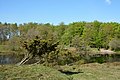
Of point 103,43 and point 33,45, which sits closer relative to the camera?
point 33,45

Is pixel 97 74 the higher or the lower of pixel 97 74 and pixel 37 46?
the lower

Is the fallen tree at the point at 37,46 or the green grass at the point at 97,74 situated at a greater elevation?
the fallen tree at the point at 37,46

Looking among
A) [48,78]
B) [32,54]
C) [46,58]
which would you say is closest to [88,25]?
[46,58]

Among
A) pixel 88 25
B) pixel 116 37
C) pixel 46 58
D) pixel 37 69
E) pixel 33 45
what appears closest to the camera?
pixel 37 69

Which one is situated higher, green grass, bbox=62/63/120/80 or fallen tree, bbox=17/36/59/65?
fallen tree, bbox=17/36/59/65

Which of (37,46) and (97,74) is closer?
(97,74)

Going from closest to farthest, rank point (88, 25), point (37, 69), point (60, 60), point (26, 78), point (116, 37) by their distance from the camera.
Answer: point (26, 78) → point (37, 69) → point (60, 60) → point (116, 37) → point (88, 25)

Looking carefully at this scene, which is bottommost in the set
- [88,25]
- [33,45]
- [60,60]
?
[60,60]

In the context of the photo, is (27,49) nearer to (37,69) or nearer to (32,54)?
(32,54)

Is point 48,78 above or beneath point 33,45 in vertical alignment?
beneath

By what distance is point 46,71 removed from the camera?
23031 millimetres

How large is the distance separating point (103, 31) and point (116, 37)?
288 inches

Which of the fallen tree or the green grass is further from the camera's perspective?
the fallen tree

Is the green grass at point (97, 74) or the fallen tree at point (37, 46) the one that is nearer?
the green grass at point (97, 74)
